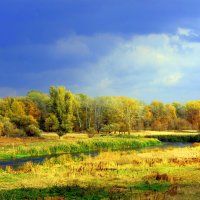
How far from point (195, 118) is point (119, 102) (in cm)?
4112

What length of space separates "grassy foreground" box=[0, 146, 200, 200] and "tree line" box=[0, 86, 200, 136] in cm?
5439

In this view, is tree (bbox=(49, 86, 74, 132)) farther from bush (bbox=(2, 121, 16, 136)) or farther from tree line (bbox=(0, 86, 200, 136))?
bush (bbox=(2, 121, 16, 136))

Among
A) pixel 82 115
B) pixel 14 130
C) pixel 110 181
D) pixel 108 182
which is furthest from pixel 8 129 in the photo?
pixel 108 182

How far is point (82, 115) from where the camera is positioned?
127m

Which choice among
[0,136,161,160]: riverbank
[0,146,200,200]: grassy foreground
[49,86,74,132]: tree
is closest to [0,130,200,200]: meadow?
[0,146,200,200]: grassy foreground

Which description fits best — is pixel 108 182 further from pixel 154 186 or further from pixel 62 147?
pixel 62 147

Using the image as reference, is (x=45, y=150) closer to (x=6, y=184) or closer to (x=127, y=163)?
(x=127, y=163)

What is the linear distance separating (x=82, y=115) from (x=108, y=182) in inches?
4116

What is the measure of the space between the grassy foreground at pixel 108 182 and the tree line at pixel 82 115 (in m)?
54.4

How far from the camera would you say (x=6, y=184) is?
2233 cm

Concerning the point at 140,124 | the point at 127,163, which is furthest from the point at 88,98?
the point at 127,163

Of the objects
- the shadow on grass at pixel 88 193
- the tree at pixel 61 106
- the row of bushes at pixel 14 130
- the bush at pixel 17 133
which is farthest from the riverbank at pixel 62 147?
the shadow on grass at pixel 88 193

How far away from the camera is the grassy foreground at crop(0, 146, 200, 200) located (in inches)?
708

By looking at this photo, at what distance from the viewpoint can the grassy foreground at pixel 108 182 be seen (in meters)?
18.0
